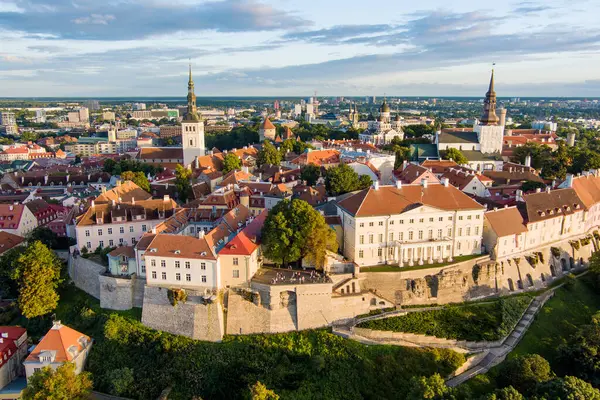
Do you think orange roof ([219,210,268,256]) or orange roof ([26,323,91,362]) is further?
orange roof ([219,210,268,256])

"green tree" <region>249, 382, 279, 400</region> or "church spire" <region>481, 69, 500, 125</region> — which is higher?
"church spire" <region>481, 69, 500, 125</region>

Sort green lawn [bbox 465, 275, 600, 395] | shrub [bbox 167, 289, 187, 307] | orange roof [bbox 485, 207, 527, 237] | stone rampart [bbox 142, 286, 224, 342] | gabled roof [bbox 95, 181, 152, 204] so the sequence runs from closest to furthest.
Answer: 1. green lawn [bbox 465, 275, 600, 395]
2. stone rampart [bbox 142, 286, 224, 342]
3. shrub [bbox 167, 289, 187, 307]
4. orange roof [bbox 485, 207, 527, 237]
5. gabled roof [bbox 95, 181, 152, 204]

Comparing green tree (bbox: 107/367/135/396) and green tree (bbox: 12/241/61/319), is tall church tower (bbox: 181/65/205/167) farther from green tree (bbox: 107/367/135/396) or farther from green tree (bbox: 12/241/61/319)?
green tree (bbox: 107/367/135/396)

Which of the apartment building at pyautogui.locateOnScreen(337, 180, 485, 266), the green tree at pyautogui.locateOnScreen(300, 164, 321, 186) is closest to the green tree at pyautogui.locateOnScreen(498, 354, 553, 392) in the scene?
the apartment building at pyautogui.locateOnScreen(337, 180, 485, 266)

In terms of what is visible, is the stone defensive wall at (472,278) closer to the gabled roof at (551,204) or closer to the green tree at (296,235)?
the gabled roof at (551,204)

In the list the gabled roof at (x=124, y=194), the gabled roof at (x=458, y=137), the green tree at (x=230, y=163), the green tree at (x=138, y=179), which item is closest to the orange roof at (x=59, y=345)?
Result: the gabled roof at (x=124, y=194)
